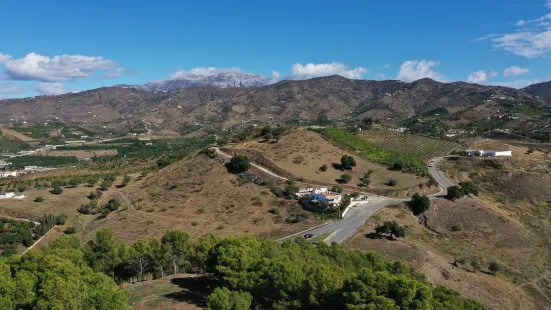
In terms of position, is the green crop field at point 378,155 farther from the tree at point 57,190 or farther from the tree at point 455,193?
the tree at point 57,190

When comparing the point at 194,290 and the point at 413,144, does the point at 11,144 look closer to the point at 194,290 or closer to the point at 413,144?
the point at 413,144

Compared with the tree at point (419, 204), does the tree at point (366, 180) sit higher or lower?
higher

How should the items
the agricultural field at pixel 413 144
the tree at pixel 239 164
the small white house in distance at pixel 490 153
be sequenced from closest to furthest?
1. the tree at pixel 239 164
2. the small white house in distance at pixel 490 153
3. the agricultural field at pixel 413 144

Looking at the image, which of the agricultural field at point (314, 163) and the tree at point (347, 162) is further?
the tree at point (347, 162)

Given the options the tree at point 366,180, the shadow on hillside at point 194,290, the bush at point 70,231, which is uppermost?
the tree at point 366,180

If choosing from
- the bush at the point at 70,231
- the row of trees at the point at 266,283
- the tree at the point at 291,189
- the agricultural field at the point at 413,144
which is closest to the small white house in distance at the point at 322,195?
the tree at the point at 291,189

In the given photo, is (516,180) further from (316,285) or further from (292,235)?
(316,285)
